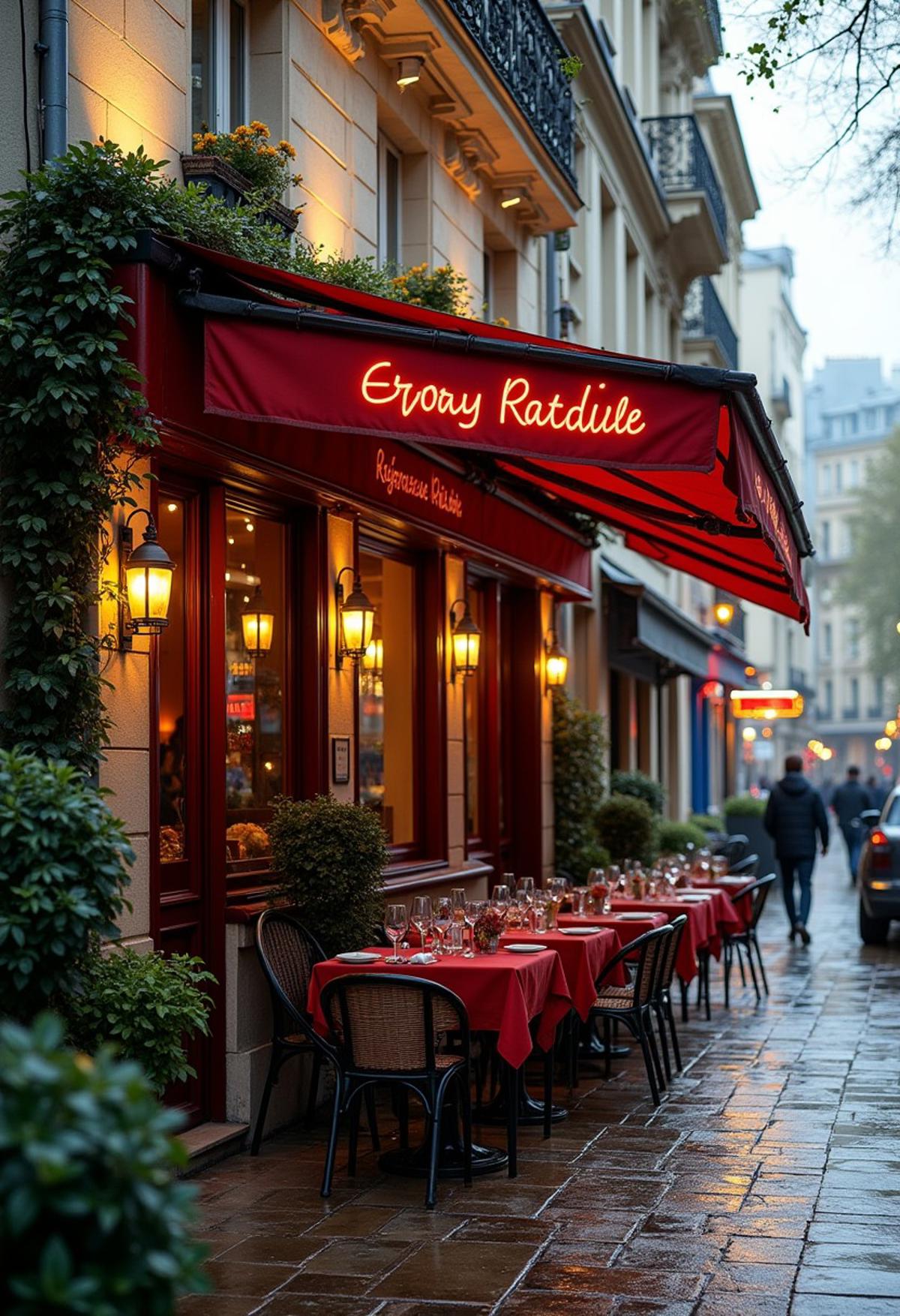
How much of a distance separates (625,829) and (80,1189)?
14.5 meters

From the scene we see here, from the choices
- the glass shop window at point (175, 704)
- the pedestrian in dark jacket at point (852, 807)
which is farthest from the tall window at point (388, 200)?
the pedestrian in dark jacket at point (852, 807)

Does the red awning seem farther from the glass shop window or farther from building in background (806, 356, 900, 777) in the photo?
building in background (806, 356, 900, 777)

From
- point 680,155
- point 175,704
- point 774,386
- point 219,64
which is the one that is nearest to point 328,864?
point 175,704

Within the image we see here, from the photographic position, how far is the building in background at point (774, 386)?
168 ft

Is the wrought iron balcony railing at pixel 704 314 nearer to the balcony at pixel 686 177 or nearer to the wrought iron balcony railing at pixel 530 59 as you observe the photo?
the balcony at pixel 686 177

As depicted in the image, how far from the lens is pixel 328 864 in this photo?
28.1 feet

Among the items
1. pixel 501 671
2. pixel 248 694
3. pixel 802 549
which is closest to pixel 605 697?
pixel 501 671

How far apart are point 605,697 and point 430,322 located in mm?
12740

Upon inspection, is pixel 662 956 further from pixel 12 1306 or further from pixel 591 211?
pixel 591 211

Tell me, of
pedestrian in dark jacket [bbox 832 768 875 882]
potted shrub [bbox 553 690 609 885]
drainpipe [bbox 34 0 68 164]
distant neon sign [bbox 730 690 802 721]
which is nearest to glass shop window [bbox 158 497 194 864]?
drainpipe [bbox 34 0 68 164]

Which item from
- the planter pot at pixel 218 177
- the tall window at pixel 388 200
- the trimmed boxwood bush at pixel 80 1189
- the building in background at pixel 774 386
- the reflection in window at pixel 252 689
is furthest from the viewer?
the building in background at pixel 774 386

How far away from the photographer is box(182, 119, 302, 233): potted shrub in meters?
8.26

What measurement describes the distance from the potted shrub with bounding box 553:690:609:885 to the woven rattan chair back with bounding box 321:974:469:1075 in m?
8.59

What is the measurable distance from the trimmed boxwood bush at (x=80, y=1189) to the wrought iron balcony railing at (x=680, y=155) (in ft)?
76.6
